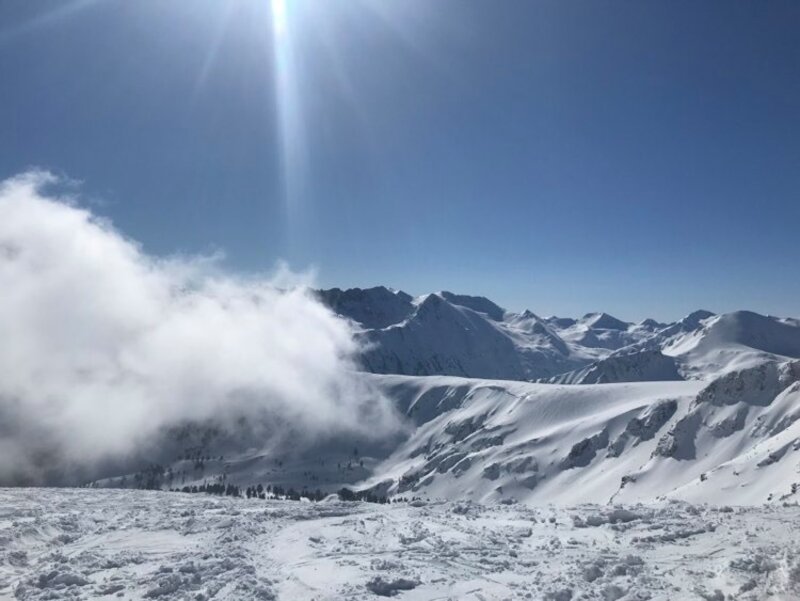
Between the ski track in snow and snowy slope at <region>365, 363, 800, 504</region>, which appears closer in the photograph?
the ski track in snow

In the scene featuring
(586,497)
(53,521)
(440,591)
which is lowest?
(586,497)

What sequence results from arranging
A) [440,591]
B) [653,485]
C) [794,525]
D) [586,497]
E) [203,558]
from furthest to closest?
[586,497], [653,485], [203,558], [794,525], [440,591]

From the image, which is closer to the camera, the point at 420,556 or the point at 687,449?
the point at 420,556

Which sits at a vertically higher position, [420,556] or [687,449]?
[420,556]

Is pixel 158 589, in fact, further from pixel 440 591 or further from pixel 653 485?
pixel 653 485

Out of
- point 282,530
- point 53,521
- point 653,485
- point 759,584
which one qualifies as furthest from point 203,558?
point 653,485

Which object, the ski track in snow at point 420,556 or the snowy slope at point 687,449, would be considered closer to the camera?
the ski track in snow at point 420,556

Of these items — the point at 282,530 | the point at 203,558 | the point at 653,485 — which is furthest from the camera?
the point at 653,485

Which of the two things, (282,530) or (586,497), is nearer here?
(282,530)
